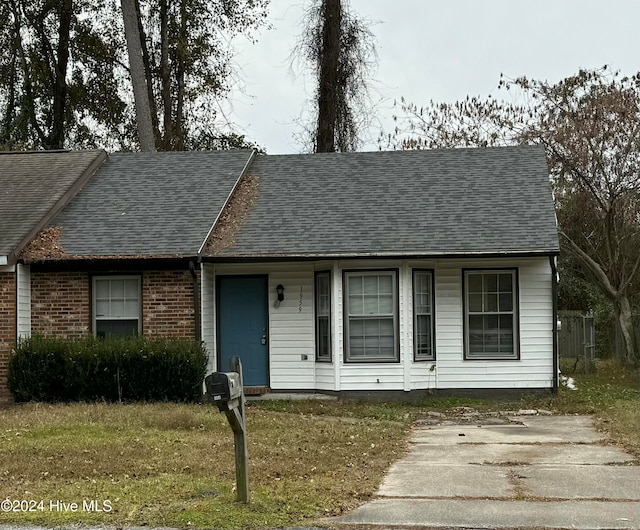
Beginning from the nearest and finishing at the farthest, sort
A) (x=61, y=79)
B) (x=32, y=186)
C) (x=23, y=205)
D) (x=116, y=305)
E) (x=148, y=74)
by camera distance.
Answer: (x=116, y=305), (x=23, y=205), (x=32, y=186), (x=148, y=74), (x=61, y=79)

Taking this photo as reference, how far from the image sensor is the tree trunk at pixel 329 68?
29.7 m

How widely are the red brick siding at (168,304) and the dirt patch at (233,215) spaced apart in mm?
716

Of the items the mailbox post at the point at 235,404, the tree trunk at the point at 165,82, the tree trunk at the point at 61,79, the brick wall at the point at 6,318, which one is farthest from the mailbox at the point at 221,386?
the tree trunk at the point at 61,79

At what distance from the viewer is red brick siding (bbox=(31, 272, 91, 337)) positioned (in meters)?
17.4

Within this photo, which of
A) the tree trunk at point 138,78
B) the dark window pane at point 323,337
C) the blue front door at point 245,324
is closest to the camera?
the dark window pane at point 323,337

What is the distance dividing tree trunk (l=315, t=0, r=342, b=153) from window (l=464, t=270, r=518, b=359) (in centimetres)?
1278

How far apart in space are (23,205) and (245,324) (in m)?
4.64

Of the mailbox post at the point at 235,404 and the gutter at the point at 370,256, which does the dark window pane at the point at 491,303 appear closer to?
the gutter at the point at 370,256

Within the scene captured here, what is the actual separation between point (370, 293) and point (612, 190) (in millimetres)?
10705

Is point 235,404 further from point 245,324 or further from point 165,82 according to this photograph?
point 165,82

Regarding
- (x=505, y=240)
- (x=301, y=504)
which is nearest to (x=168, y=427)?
(x=301, y=504)

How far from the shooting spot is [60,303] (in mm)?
17391

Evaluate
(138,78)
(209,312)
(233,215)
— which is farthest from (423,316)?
(138,78)

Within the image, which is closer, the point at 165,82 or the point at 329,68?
the point at 329,68
